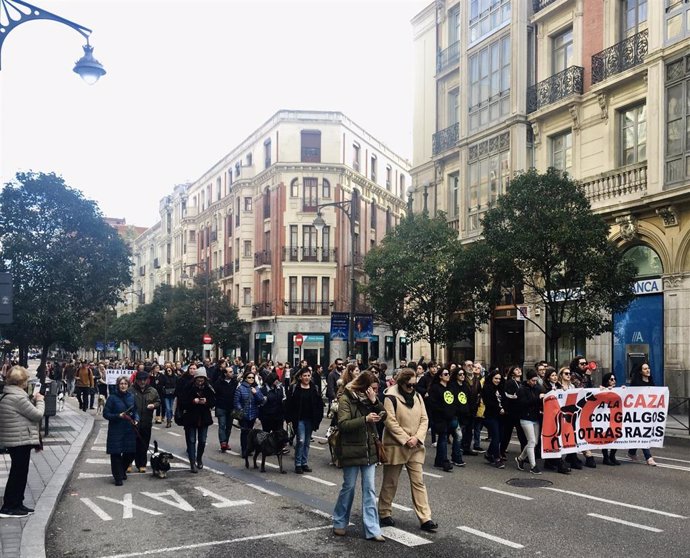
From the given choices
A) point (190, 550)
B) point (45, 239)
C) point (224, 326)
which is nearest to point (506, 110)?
point (45, 239)

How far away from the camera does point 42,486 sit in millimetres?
10727

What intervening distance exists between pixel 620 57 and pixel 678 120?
12.7ft

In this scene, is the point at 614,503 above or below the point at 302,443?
below

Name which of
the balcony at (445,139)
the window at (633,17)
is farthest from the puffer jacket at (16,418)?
the balcony at (445,139)

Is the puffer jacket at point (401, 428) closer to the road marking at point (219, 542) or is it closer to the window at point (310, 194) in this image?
the road marking at point (219, 542)

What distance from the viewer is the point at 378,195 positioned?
61750 millimetres

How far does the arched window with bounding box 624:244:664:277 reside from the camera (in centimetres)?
2378

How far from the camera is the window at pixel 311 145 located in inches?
2191

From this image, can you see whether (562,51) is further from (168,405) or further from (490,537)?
(490,537)

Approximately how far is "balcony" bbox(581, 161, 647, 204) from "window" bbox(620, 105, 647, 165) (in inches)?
16.9

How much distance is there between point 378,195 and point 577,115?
35.5 meters

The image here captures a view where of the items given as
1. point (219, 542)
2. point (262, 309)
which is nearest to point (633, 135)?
point (219, 542)

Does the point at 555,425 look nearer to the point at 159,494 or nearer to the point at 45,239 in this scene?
the point at 159,494

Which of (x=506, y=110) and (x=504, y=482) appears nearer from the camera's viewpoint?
(x=504, y=482)
